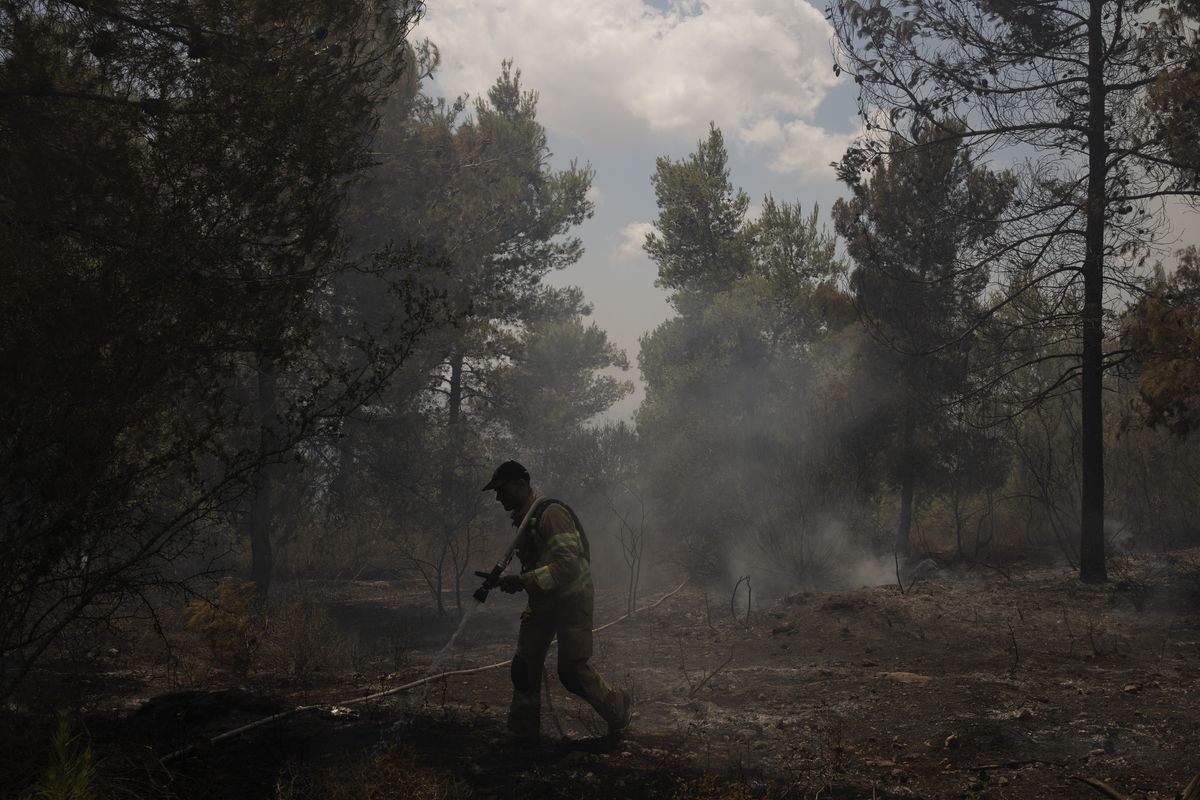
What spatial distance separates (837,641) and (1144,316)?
5544 millimetres

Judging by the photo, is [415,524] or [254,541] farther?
[415,524]

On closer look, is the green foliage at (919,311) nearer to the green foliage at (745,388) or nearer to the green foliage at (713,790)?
the green foliage at (745,388)

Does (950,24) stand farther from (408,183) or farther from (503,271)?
(503,271)

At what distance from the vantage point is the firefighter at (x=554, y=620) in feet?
18.9

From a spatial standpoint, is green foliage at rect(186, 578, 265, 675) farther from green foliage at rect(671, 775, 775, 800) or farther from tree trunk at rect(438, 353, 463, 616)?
tree trunk at rect(438, 353, 463, 616)

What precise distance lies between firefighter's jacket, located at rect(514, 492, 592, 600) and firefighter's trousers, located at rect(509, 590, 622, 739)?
0.31 ft

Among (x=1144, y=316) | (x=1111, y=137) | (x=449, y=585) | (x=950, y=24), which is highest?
(x=950, y=24)

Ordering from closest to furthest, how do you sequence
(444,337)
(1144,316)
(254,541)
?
(1144,316), (254,541), (444,337)

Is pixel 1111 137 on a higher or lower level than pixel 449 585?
higher

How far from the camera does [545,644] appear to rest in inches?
233

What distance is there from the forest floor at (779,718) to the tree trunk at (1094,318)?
0.74 metres

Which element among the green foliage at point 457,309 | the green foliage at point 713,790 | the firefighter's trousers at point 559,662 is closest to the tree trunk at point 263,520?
the green foliage at point 457,309

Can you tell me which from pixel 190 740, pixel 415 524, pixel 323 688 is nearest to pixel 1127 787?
pixel 190 740

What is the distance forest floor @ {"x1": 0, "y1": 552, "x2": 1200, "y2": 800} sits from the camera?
489 centimetres
